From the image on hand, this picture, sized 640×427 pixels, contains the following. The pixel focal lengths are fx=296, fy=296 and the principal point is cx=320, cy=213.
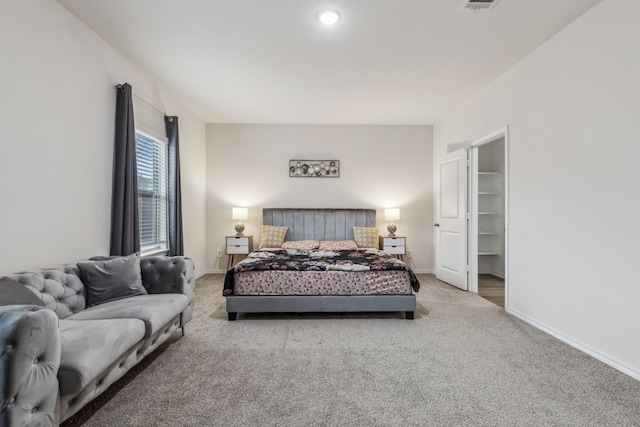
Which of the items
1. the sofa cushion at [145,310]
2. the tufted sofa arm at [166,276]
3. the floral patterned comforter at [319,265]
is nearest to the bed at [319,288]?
the floral patterned comforter at [319,265]

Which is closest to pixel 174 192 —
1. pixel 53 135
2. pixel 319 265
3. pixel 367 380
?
pixel 53 135

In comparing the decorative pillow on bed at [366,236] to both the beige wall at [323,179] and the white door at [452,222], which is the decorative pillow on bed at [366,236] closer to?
the beige wall at [323,179]

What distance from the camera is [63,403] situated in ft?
4.56

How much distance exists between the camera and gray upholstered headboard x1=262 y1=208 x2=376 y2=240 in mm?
5277

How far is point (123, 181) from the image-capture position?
2.96 meters

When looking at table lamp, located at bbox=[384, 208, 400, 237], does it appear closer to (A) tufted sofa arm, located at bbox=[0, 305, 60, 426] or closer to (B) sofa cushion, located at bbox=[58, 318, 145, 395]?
(B) sofa cushion, located at bbox=[58, 318, 145, 395]

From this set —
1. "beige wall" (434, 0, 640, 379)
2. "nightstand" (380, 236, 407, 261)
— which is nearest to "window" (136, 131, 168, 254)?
"nightstand" (380, 236, 407, 261)

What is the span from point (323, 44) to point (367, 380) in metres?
2.93

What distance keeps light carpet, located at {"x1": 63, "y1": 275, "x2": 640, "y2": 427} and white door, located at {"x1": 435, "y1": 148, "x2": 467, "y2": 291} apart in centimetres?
143

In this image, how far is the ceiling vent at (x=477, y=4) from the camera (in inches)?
89.8

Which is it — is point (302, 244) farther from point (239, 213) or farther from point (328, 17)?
point (328, 17)

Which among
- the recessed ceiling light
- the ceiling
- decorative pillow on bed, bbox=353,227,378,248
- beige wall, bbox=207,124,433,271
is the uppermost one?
the ceiling

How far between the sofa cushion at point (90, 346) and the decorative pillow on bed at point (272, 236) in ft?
10.0

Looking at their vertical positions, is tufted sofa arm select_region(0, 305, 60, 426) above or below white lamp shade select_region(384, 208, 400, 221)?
below
